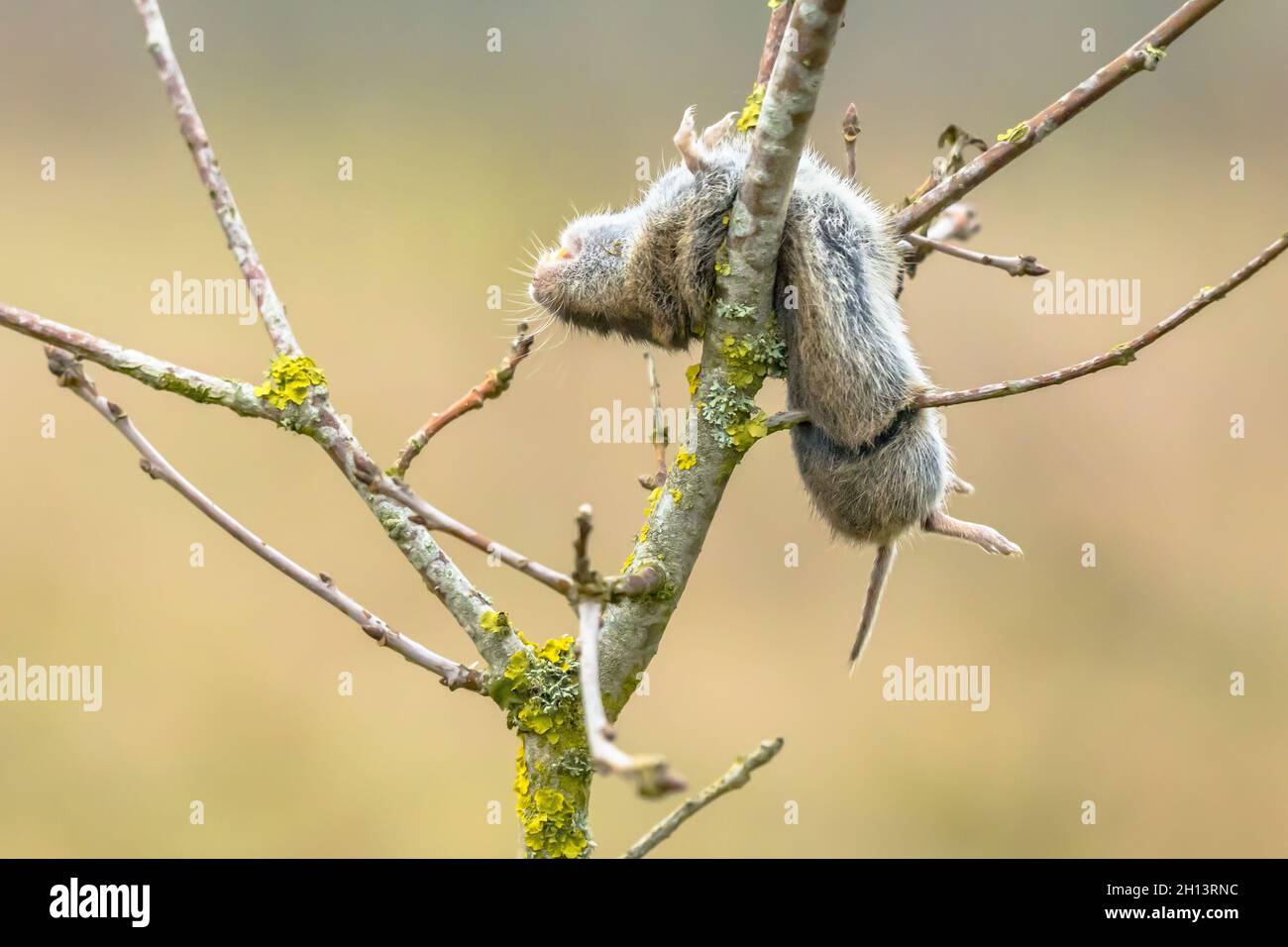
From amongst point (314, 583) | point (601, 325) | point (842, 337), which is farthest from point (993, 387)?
point (314, 583)

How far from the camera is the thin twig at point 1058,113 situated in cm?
169

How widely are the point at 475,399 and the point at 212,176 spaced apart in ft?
1.64

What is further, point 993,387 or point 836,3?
point 993,387

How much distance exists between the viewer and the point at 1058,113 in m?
1.85

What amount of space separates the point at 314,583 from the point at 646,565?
52 cm

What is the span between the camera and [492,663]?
1.89 metres

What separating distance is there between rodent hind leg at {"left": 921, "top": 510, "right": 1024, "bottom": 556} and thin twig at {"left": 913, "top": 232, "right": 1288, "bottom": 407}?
46 centimetres

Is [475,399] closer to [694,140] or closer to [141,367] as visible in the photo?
[141,367]

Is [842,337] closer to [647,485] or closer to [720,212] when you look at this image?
[720,212]

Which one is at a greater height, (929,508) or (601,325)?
(601,325)

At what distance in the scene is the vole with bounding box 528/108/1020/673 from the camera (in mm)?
1984

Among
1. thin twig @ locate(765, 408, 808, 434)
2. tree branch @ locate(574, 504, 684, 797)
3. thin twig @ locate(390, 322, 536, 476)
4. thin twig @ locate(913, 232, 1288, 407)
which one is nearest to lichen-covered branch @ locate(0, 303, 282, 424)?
thin twig @ locate(390, 322, 536, 476)

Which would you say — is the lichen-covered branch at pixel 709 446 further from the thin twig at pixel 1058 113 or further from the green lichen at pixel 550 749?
the thin twig at pixel 1058 113

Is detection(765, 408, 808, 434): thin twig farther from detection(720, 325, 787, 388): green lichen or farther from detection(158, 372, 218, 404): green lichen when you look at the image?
detection(158, 372, 218, 404): green lichen
